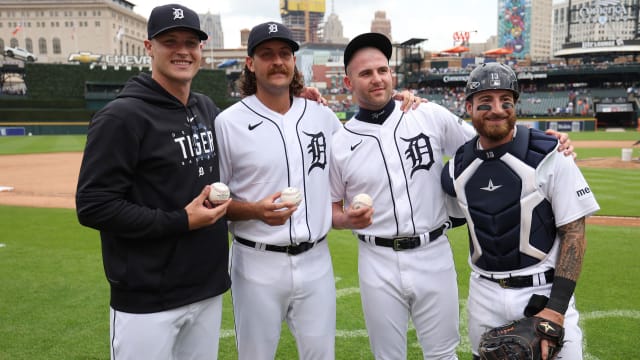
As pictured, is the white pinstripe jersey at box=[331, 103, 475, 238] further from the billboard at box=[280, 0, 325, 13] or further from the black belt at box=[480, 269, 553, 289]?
the billboard at box=[280, 0, 325, 13]

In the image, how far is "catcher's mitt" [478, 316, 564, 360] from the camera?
8.14 feet

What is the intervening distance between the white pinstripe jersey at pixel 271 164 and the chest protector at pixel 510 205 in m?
0.99

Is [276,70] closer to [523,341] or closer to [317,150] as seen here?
[317,150]

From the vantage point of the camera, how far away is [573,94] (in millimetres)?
49000

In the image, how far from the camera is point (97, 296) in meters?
5.72

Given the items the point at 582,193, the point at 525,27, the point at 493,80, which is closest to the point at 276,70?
the point at 493,80

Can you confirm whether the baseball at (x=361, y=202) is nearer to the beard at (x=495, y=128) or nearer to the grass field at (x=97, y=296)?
the beard at (x=495, y=128)

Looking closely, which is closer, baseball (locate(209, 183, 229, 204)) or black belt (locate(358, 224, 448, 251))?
baseball (locate(209, 183, 229, 204))

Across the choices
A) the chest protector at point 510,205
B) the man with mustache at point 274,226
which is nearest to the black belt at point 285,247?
the man with mustache at point 274,226

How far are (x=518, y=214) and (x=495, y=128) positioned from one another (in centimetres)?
50

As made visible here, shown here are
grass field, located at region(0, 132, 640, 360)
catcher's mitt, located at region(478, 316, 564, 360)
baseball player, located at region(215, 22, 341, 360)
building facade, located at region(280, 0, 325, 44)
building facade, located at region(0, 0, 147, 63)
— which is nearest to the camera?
catcher's mitt, located at region(478, 316, 564, 360)

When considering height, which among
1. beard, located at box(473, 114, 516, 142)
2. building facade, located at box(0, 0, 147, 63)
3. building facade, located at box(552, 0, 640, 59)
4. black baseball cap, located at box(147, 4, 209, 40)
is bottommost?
beard, located at box(473, 114, 516, 142)

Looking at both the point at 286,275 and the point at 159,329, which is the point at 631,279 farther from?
the point at 159,329

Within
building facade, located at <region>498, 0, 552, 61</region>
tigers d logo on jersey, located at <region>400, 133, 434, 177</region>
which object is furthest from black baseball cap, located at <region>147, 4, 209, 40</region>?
building facade, located at <region>498, 0, 552, 61</region>
